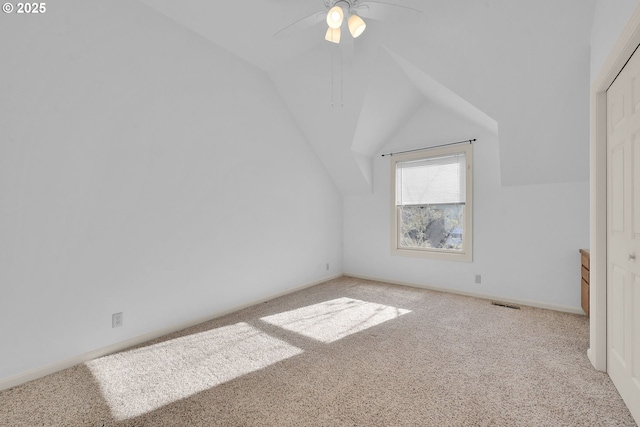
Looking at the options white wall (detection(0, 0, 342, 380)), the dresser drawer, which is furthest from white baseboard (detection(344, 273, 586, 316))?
white wall (detection(0, 0, 342, 380))

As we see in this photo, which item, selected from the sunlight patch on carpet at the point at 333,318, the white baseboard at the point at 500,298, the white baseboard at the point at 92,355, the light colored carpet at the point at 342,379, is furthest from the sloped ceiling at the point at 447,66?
the white baseboard at the point at 92,355

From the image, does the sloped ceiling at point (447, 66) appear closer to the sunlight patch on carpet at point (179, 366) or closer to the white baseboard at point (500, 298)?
the white baseboard at point (500, 298)

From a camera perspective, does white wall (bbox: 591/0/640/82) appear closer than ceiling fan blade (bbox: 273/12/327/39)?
Yes

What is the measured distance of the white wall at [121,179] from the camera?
2025 mm

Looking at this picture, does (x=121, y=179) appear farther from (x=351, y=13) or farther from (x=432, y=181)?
(x=432, y=181)

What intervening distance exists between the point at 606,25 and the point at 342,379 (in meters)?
3.02

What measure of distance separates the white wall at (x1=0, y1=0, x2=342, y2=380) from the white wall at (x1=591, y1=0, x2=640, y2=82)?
327 cm

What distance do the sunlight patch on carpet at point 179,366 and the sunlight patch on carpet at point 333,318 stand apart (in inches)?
13.8

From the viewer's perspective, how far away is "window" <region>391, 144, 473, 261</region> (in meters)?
4.08

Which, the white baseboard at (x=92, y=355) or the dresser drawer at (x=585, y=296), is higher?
the dresser drawer at (x=585, y=296)

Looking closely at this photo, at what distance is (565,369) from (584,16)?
275 centimetres

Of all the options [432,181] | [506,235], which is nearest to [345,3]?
[432,181]

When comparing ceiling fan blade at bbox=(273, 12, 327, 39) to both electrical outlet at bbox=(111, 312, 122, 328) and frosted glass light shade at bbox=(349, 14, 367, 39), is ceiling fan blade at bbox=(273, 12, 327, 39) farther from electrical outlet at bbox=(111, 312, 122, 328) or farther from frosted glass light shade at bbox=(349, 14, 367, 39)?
electrical outlet at bbox=(111, 312, 122, 328)

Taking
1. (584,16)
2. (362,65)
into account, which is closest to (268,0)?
(362,65)
